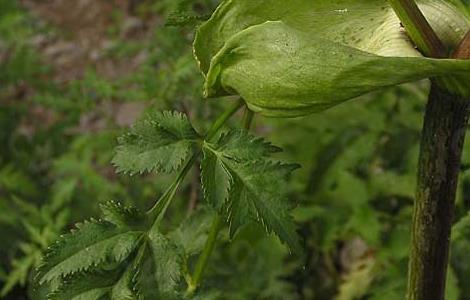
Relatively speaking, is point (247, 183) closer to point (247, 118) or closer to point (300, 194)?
point (247, 118)

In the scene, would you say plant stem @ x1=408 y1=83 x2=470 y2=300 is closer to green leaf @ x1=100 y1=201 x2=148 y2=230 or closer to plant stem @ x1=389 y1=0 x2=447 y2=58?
plant stem @ x1=389 y1=0 x2=447 y2=58

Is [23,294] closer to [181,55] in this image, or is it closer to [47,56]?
[181,55]

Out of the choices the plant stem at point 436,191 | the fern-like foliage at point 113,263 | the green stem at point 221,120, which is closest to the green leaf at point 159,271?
the fern-like foliage at point 113,263

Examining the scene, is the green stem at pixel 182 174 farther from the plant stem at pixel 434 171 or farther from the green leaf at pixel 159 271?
the plant stem at pixel 434 171

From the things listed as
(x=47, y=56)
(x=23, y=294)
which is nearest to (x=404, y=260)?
(x=23, y=294)

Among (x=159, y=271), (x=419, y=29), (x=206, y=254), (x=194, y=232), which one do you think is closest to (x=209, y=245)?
(x=206, y=254)

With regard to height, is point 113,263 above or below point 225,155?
below

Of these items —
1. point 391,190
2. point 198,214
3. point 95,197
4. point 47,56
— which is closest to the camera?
point 198,214
